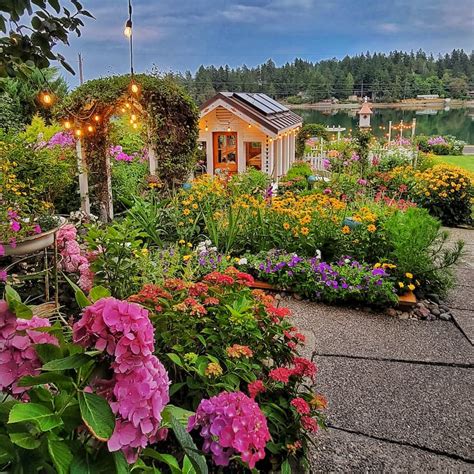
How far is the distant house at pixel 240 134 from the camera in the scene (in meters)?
8.97

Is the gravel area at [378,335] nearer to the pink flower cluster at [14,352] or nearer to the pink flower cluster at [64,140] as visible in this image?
the pink flower cluster at [14,352]

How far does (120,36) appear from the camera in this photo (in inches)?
170

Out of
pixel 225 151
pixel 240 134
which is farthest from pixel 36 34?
pixel 225 151

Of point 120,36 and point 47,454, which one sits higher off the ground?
point 120,36

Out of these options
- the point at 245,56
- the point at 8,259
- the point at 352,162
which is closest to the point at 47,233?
the point at 8,259

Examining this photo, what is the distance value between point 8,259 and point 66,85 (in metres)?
8.34

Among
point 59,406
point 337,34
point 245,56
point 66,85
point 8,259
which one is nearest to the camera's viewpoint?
point 59,406

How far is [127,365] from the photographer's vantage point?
712mm

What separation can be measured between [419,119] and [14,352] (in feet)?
97.5

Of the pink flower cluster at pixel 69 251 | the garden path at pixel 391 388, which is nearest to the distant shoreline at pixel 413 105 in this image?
the garden path at pixel 391 388

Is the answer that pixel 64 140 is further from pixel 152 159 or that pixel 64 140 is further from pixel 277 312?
pixel 277 312

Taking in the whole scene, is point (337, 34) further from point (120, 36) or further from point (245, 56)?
point (120, 36)

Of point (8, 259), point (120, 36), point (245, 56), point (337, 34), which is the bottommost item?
point (8, 259)

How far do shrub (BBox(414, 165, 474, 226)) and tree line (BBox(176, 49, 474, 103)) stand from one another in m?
Answer: 15.0
